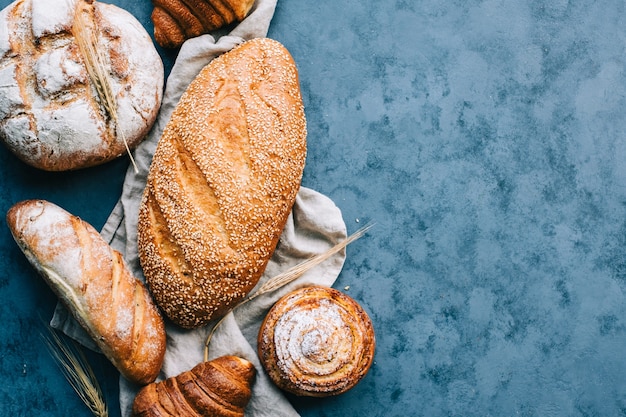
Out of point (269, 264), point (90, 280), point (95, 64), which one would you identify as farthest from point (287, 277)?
point (95, 64)

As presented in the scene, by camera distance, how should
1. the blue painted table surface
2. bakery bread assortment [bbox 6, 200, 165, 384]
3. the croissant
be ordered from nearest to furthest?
bakery bread assortment [bbox 6, 200, 165, 384]
the croissant
the blue painted table surface

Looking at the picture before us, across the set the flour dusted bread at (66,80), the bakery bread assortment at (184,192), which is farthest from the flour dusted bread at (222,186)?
the flour dusted bread at (66,80)

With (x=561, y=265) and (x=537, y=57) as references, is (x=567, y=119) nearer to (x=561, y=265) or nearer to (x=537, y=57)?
(x=537, y=57)

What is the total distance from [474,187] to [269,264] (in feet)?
3.30

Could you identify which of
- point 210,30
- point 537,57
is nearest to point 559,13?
point 537,57

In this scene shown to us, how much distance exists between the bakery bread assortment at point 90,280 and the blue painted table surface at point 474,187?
38 cm

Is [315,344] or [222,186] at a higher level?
[222,186]

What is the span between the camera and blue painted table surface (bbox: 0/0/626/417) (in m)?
2.85

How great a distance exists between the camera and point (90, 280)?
2365 mm

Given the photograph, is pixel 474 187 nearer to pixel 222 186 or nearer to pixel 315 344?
pixel 315 344

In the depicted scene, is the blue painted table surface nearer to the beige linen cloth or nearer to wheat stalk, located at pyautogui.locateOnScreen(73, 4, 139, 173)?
the beige linen cloth

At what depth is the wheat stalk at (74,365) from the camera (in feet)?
8.79

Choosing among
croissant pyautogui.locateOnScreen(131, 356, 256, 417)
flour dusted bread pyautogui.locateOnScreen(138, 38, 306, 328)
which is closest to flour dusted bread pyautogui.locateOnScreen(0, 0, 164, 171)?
flour dusted bread pyautogui.locateOnScreen(138, 38, 306, 328)

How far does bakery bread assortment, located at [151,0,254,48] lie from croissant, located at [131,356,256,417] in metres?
1.40
